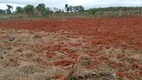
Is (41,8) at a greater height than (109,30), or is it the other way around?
(41,8)

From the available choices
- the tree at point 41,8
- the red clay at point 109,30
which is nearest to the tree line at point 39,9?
the tree at point 41,8

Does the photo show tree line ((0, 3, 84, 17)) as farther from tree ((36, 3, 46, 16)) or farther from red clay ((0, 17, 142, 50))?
red clay ((0, 17, 142, 50))

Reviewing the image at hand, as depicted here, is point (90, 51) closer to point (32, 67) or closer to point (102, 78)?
point (32, 67)

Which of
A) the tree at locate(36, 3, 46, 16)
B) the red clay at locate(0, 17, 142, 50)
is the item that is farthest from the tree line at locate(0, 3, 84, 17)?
the red clay at locate(0, 17, 142, 50)

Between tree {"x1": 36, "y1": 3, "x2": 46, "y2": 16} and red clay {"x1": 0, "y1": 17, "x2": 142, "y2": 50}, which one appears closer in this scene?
red clay {"x1": 0, "y1": 17, "x2": 142, "y2": 50}

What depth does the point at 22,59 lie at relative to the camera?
27.8 ft

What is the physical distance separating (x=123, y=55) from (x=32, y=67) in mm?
3262

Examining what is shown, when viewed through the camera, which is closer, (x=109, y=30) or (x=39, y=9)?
(x=109, y=30)

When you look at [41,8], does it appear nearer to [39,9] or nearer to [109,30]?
[39,9]

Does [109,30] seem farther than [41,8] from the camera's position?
No

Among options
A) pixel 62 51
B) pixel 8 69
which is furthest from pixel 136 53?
pixel 8 69

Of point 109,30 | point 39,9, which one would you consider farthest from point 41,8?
point 109,30

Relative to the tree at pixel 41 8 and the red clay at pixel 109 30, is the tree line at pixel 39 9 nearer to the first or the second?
the tree at pixel 41 8

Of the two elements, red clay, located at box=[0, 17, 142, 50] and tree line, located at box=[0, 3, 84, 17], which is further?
tree line, located at box=[0, 3, 84, 17]
